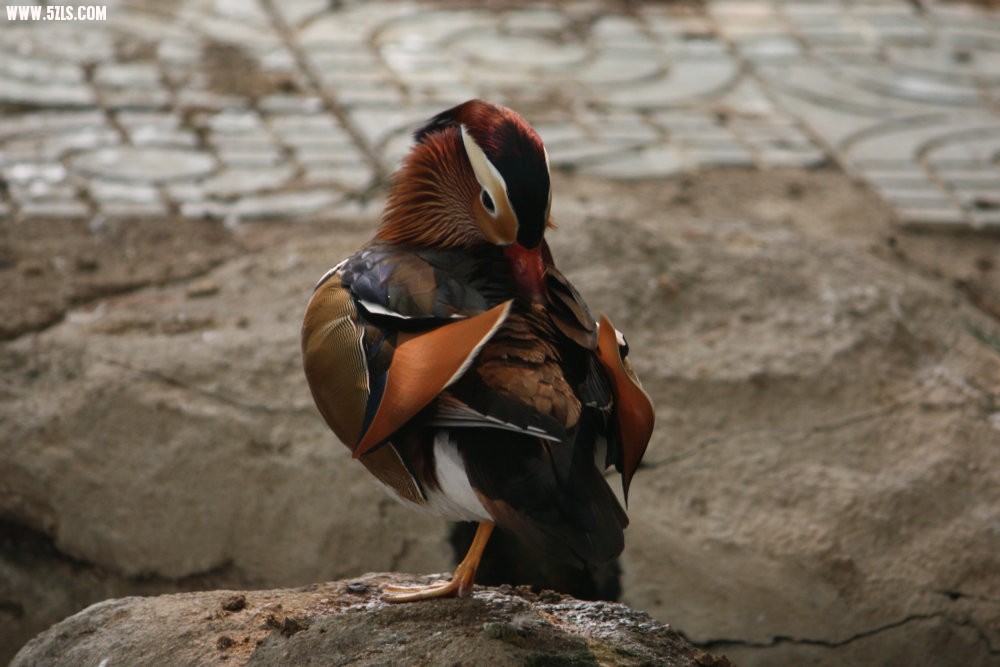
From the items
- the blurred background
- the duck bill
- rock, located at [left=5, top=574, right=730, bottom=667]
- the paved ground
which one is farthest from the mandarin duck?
the paved ground

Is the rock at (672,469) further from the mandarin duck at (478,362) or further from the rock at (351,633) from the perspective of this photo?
the mandarin duck at (478,362)

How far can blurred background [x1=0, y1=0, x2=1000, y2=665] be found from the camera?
3613mm

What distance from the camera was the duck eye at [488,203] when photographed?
282 cm

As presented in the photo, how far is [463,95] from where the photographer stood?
6566 millimetres

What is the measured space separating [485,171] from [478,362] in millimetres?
467

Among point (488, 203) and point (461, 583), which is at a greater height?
point (488, 203)

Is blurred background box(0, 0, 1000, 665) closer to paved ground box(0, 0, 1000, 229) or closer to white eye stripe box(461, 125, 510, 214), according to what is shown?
paved ground box(0, 0, 1000, 229)

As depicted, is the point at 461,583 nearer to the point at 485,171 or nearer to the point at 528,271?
the point at 528,271

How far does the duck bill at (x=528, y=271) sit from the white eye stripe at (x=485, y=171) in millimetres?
111

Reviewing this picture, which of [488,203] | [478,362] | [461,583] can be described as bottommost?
[461,583]

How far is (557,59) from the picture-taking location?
7.16 meters

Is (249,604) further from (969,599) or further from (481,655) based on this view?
(969,599)

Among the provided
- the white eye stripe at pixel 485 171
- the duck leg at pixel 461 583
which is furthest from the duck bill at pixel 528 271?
the duck leg at pixel 461 583

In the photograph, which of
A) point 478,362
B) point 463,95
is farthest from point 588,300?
point 463,95
